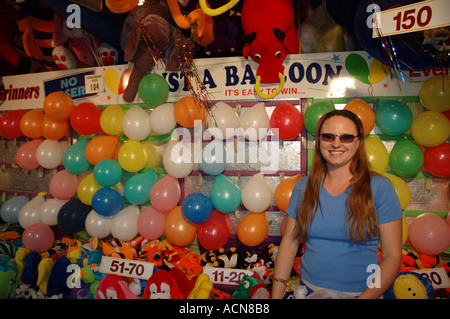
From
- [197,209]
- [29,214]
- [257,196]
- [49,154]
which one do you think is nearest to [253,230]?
[257,196]

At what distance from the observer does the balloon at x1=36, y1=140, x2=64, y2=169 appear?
11.3 ft

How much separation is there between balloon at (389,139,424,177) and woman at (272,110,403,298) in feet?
4.73

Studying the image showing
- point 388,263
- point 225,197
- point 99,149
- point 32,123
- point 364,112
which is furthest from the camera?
point 32,123

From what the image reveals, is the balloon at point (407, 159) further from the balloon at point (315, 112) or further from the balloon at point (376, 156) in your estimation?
the balloon at point (315, 112)

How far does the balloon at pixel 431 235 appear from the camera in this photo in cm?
255

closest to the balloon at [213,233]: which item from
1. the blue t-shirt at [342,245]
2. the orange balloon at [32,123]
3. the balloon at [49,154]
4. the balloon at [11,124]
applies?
the blue t-shirt at [342,245]

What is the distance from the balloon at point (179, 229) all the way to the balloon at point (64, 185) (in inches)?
50.2

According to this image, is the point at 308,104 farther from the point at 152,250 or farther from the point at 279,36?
the point at 152,250

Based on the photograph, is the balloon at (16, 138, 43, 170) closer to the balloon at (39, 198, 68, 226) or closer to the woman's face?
the balloon at (39, 198, 68, 226)

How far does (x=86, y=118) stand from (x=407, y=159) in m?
3.23

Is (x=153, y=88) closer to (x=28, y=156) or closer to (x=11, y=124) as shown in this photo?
(x=28, y=156)

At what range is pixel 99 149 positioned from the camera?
322cm

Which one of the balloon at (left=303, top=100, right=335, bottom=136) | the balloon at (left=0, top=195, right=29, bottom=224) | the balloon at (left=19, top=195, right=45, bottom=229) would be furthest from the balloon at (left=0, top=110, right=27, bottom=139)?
the balloon at (left=303, top=100, right=335, bottom=136)
